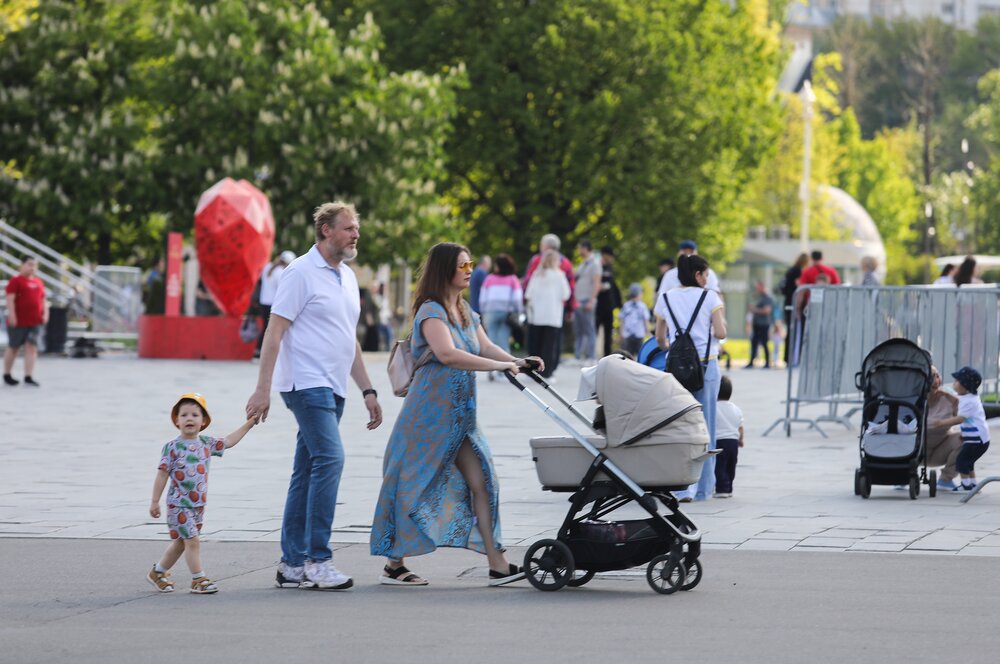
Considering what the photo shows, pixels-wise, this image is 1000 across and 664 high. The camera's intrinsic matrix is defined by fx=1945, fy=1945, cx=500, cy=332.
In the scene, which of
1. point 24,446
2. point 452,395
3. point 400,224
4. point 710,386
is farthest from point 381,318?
point 452,395

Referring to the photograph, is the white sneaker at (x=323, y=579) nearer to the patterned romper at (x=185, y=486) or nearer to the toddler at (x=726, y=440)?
the patterned romper at (x=185, y=486)

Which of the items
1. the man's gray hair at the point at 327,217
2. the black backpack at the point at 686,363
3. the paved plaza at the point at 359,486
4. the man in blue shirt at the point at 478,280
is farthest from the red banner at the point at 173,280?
the man's gray hair at the point at 327,217

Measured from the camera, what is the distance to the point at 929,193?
3460 inches

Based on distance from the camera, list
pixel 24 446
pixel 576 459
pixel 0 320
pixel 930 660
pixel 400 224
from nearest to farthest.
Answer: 1. pixel 930 660
2. pixel 576 459
3. pixel 24 446
4. pixel 0 320
5. pixel 400 224

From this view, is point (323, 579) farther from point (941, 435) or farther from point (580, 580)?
point (941, 435)

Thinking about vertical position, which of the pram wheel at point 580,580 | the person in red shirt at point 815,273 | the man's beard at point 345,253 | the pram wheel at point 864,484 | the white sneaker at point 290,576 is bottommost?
the white sneaker at point 290,576

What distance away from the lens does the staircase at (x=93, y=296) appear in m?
34.6

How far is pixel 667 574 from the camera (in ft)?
28.7

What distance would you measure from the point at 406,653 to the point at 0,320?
2845 cm

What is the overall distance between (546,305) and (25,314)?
21.2 feet

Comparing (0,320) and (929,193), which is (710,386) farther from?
(929,193)

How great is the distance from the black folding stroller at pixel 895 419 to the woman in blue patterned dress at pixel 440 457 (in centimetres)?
444

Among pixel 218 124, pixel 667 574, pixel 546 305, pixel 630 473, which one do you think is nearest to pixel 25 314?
pixel 546 305

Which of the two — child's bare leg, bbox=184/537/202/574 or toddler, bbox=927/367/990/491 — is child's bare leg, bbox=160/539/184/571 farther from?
toddler, bbox=927/367/990/491
